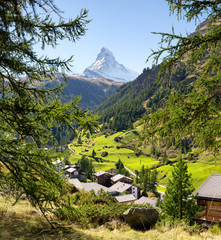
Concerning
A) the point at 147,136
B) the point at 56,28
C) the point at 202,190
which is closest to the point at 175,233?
the point at 147,136

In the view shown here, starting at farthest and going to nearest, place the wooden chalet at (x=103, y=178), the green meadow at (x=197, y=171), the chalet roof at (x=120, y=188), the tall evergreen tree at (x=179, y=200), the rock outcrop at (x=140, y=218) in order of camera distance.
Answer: the wooden chalet at (x=103, y=178), the green meadow at (x=197, y=171), the chalet roof at (x=120, y=188), the tall evergreen tree at (x=179, y=200), the rock outcrop at (x=140, y=218)

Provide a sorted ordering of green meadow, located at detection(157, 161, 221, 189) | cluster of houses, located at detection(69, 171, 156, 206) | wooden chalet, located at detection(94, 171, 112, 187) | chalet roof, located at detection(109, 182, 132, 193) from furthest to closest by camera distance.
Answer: wooden chalet, located at detection(94, 171, 112, 187), green meadow, located at detection(157, 161, 221, 189), chalet roof, located at detection(109, 182, 132, 193), cluster of houses, located at detection(69, 171, 156, 206)

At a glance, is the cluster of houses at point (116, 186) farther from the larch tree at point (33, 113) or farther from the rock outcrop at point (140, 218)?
the larch tree at point (33, 113)

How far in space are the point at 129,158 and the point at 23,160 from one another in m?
131

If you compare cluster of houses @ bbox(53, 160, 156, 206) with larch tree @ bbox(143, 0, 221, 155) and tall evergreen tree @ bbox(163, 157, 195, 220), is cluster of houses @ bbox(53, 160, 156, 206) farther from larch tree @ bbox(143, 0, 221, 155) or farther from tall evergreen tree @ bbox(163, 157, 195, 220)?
larch tree @ bbox(143, 0, 221, 155)

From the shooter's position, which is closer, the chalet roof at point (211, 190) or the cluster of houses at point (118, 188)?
the chalet roof at point (211, 190)

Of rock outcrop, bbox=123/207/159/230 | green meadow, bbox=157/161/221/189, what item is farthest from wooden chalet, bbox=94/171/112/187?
rock outcrop, bbox=123/207/159/230

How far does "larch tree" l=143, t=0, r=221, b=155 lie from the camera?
5.70 metres

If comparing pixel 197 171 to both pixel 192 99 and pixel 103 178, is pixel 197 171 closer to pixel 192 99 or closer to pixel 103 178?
pixel 103 178

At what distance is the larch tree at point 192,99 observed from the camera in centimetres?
570

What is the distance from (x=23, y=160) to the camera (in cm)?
617

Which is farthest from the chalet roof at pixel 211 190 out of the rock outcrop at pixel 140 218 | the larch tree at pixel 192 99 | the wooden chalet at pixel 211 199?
the larch tree at pixel 192 99

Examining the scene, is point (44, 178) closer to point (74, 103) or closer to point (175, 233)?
point (74, 103)

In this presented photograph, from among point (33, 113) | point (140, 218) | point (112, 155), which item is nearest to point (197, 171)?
point (112, 155)
